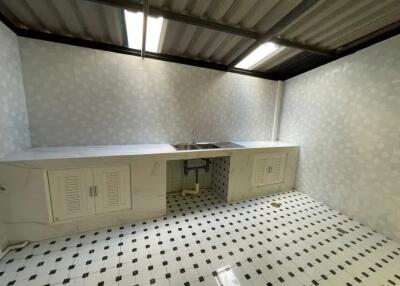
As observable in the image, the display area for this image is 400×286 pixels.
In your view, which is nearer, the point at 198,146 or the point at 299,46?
the point at 299,46

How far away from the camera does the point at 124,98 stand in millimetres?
2494

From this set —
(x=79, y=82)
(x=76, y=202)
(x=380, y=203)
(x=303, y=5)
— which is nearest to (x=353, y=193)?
(x=380, y=203)

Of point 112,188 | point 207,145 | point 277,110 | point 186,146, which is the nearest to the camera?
point 112,188

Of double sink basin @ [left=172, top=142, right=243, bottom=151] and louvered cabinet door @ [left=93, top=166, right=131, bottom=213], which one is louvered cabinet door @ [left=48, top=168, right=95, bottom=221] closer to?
louvered cabinet door @ [left=93, top=166, right=131, bottom=213]

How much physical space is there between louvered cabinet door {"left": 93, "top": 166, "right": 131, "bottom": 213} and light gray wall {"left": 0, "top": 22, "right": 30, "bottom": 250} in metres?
0.85

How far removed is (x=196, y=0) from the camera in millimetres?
1578

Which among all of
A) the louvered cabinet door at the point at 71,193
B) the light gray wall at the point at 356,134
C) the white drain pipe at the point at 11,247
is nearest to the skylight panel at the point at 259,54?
the light gray wall at the point at 356,134

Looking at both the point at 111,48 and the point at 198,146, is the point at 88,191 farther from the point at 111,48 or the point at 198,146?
the point at 111,48

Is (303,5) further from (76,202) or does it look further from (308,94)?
(76,202)

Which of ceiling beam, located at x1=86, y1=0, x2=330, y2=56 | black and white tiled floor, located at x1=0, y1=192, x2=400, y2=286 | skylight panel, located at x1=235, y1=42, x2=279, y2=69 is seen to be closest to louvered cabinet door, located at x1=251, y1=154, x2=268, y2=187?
black and white tiled floor, located at x1=0, y1=192, x2=400, y2=286

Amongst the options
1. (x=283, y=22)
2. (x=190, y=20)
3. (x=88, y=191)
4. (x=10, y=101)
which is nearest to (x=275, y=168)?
(x=283, y=22)

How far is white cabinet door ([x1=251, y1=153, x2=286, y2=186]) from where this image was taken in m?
2.95

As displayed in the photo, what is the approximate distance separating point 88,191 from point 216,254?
1608 mm

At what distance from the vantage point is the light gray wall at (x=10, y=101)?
1688 millimetres
